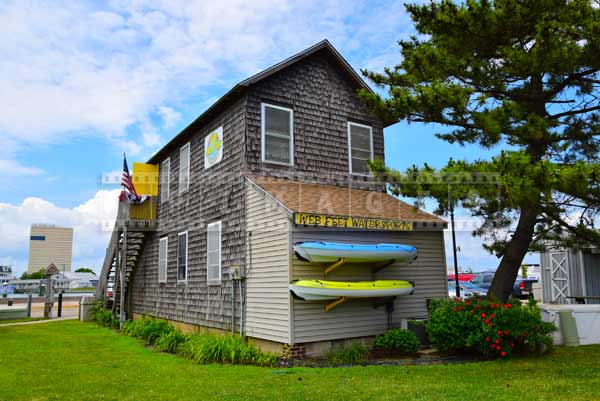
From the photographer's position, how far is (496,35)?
32.5 feet

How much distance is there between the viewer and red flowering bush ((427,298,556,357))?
908cm

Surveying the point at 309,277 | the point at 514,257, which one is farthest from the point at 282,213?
the point at 514,257

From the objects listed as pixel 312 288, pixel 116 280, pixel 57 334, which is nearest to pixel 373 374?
pixel 312 288

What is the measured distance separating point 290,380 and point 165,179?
10.9 metres

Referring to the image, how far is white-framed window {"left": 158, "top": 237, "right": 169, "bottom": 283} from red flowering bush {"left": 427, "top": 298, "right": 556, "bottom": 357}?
30.2 feet

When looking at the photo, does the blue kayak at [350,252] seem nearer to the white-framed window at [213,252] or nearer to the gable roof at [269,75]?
the white-framed window at [213,252]

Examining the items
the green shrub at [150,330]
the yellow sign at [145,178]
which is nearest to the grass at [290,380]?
the green shrub at [150,330]

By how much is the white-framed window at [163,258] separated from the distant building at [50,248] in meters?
125

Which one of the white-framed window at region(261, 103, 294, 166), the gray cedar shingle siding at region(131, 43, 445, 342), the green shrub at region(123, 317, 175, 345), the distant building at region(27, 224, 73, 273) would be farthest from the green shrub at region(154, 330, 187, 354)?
the distant building at region(27, 224, 73, 273)

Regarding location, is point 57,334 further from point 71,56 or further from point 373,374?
point 373,374

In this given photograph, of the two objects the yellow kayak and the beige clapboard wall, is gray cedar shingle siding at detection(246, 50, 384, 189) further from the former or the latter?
the yellow kayak

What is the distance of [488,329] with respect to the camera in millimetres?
9039

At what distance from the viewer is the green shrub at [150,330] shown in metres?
13.4

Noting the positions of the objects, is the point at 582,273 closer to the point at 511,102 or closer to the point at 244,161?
the point at 511,102
